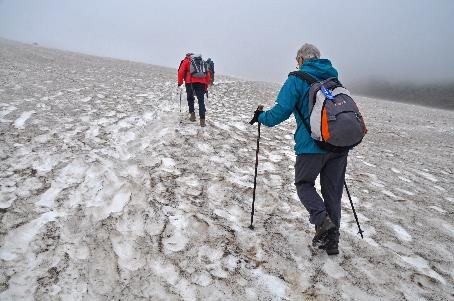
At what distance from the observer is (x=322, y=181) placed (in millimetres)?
4031

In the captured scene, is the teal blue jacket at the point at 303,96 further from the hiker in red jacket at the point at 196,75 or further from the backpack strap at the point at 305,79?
the hiker in red jacket at the point at 196,75

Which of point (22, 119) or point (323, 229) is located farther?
point (22, 119)

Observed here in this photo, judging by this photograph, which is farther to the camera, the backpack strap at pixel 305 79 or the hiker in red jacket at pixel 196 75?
the hiker in red jacket at pixel 196 75

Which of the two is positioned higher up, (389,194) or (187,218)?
(389,194)

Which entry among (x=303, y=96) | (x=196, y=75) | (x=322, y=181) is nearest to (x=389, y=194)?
(x=322, y=181)

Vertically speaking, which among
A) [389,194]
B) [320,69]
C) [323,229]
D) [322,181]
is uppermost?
[320,69]

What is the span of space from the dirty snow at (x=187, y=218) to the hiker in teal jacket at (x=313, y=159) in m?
0.49

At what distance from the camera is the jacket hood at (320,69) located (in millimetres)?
3730

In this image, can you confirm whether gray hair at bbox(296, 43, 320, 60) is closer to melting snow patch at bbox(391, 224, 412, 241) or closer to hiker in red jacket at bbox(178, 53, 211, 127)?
melting snow patch at bbox(391, 224, 412, 241)

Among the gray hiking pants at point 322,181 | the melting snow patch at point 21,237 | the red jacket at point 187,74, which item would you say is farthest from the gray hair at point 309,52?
the red jacket at point 187,74

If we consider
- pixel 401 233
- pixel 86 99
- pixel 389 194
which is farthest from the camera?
pixel 86 99

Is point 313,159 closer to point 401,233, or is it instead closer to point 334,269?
point 334,269

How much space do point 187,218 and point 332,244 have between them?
192cm

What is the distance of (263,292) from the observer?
3498 millimetres
